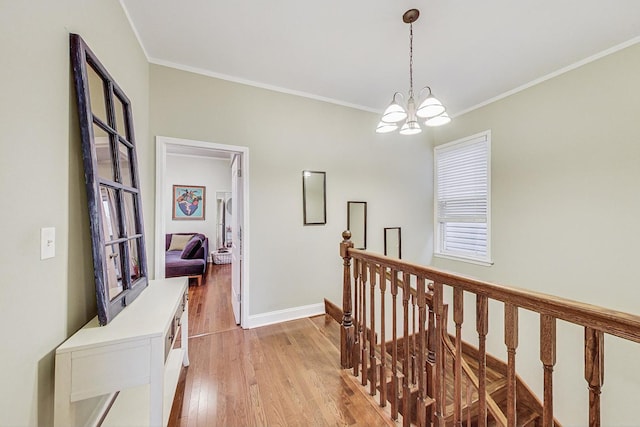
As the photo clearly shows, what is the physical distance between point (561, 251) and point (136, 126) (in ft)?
14.0

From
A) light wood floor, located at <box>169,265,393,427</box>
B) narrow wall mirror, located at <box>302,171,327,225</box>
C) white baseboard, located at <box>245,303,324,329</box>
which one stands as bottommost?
light wood floor, located at <box>169,265,393,427</box>

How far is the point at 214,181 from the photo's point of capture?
6465 millimetres

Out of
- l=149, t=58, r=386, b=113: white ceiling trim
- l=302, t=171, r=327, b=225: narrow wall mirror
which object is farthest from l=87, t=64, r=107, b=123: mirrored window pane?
A: l=302, t=171, r=327, b=225: narrow wall mirror

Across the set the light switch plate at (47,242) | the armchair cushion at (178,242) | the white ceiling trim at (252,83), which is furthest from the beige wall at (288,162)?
the armchair cushion at (178,242)

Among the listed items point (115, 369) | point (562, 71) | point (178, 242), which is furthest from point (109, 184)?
point (178, 242)

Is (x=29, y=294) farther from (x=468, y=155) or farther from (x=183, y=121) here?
(x=468, y=155)

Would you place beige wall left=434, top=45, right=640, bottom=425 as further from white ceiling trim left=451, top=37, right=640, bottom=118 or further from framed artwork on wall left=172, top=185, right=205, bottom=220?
framed artwork on wall left=172, top=185, right=205, bottom=220

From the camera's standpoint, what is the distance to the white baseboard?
2.81 m

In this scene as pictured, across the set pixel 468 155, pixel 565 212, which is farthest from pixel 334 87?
pixel 565 212

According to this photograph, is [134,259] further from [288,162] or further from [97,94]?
[288,162]

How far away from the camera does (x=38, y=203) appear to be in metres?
0.95

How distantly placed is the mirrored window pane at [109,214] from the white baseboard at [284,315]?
1765 millimetres

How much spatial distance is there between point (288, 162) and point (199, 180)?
4.24m

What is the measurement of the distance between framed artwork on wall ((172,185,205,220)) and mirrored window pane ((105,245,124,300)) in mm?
5234
